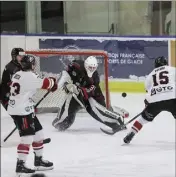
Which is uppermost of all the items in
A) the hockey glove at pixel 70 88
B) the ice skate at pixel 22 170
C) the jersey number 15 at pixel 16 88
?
the jersey number 15 at pixel 16 88

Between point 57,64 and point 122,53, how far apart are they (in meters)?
0.43

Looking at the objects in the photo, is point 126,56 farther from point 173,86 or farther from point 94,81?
point 173,86

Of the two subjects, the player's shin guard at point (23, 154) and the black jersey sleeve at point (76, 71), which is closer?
the player's shin guard at point (23, 154)

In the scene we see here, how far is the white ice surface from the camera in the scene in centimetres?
266

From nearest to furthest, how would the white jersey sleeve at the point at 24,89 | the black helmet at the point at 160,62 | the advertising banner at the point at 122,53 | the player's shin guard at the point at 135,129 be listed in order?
1. the white jersey sleeve at the point at 24,89
2. the black helmet at the point at 160,62
3. the advertising banner at the point at 122,53
4. the player's shin guard at the point at 135,129

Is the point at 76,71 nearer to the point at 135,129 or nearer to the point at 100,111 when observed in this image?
the point at 100,111

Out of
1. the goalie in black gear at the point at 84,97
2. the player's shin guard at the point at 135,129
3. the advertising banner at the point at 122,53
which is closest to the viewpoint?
the advertising banner at the point at 122,53

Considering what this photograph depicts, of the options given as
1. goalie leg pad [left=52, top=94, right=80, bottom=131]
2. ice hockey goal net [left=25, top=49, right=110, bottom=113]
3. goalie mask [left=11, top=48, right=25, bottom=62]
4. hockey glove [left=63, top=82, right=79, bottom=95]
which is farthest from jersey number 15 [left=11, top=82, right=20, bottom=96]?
goalie leg pad [left=52, top=94, right=80, bottom=131]

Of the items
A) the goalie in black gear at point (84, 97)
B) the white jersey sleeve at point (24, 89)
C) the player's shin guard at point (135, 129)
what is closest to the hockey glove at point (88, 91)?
the goalie in black gear at point (84, 97)

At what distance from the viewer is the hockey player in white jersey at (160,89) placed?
2773 millimetres

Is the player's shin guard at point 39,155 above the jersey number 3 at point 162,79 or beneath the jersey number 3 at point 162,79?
beneath

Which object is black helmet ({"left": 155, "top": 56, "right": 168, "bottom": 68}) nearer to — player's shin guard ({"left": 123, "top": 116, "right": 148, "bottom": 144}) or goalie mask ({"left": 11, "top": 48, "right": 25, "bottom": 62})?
player's shin guard ({"left": 123, "top": 116, "right": 148, "bottom": 144})

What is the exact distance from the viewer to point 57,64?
3.58 meters

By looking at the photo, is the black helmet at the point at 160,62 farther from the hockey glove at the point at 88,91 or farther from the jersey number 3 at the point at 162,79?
the hockey glove at the point at 88,91
